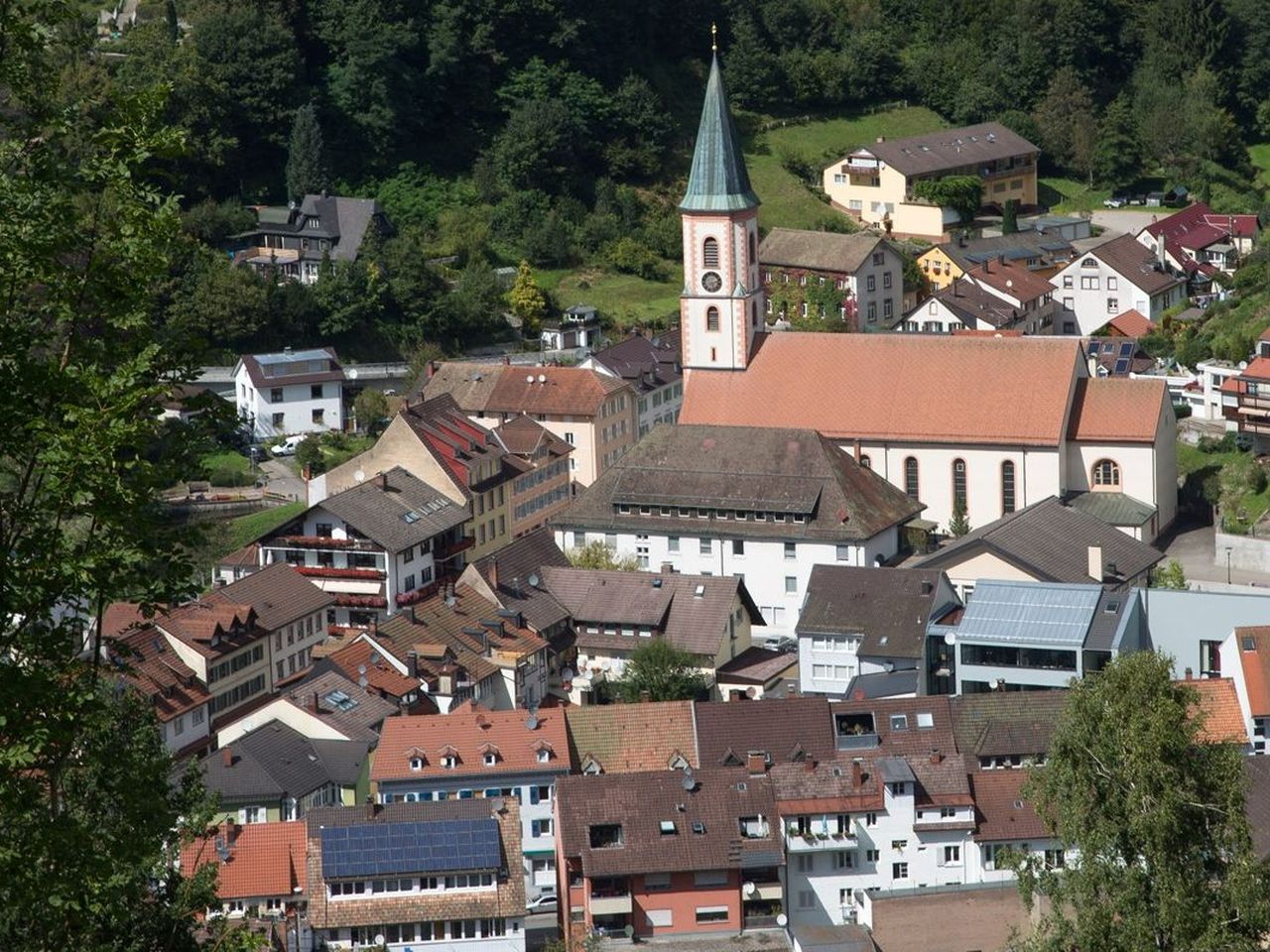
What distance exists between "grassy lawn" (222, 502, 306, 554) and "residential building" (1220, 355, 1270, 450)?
23353 millimetres

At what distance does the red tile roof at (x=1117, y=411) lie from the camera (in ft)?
182

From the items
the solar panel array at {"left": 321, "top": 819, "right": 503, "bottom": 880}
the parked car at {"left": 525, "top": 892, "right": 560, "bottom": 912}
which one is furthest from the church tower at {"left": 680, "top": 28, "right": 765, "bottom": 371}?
the solar panel array at {"left": 321, "top": 819, "right": 503, "bottom": 880}

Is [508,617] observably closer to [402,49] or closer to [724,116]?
[724,116]

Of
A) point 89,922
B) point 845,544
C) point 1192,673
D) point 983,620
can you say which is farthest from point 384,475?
point 89,922

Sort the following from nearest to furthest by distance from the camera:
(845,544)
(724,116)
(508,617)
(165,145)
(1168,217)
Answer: (165,145) < (508,617) < (845,544) < (724,116) < (1168,217)

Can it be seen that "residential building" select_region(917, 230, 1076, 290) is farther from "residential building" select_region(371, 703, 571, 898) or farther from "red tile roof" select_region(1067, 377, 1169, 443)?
"residential building" select_region(371, 703, 571, 898)

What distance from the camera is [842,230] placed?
84.1 meters

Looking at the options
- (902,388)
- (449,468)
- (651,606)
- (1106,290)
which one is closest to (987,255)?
(1106,290)

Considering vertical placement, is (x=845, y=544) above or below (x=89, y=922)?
below

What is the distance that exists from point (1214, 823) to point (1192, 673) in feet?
81.5

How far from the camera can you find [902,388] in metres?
56.7

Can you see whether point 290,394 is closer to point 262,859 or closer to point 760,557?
point 760,557

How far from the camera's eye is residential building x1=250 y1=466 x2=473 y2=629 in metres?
52.1

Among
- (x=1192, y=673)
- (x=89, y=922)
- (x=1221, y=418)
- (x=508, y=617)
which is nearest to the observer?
(x=89, y=922)
